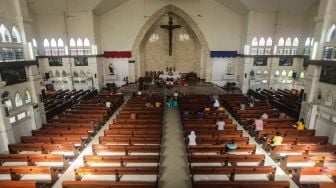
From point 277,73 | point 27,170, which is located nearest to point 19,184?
point 27,170

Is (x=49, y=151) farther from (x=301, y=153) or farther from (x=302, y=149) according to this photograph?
(x=301, y=153)

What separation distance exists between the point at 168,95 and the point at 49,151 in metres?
13.8

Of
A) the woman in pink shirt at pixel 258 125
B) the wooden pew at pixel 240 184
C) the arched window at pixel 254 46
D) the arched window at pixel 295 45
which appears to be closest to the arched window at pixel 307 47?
the arched window at pixel 295 45

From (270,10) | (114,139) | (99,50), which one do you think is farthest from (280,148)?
(99,50)

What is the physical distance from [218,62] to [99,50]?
585 inches

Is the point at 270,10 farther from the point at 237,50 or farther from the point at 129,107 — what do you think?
the point at 129,107

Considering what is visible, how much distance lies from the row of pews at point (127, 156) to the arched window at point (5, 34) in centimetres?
751

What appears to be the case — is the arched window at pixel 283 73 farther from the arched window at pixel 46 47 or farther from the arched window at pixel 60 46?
the arched window at pixel 46 47

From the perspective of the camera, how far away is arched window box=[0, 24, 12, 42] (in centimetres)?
1199

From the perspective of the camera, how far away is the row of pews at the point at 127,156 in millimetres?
8305

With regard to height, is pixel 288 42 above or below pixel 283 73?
above

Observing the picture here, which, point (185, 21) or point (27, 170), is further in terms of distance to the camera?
point (185, 21)

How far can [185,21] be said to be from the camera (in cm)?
2941

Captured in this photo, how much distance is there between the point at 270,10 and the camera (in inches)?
955
